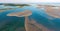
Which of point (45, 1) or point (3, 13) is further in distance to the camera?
point (45, 1)

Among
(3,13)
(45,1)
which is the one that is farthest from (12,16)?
(45,1)

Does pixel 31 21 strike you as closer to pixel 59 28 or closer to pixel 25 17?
pixel 25 17

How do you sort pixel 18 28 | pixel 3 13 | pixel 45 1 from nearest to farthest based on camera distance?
1. pixel 18 28
2. pixel 3 13
3. pixel 45 1

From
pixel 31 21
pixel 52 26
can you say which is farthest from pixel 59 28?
pixel 31 21

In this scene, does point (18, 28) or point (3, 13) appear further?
point (3, 13)

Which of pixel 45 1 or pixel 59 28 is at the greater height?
pixel 45 1

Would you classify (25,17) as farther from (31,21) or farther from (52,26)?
(52,26)

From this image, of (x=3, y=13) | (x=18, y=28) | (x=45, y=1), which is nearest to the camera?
(x=18, y=28)

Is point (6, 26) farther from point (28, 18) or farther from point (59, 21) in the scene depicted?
point (59, 21)
